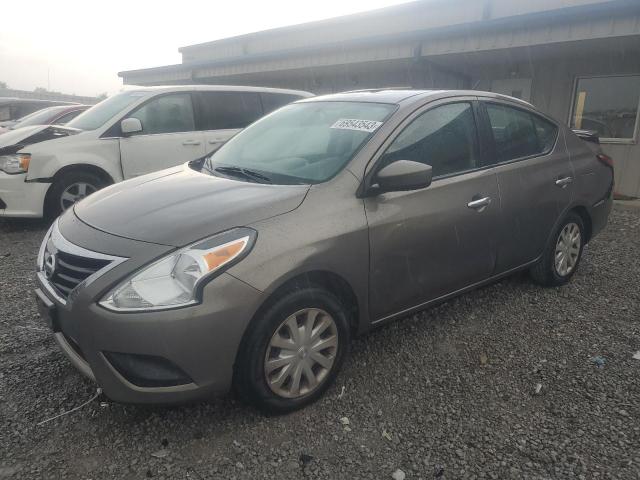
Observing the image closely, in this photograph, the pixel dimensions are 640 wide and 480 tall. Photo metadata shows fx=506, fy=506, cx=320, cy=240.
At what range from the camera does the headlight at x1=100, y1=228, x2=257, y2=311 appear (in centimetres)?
209

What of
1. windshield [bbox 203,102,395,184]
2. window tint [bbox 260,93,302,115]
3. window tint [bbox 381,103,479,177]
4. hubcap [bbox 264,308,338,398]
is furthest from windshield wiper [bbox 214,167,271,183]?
window tint [bbox 260,93,302,115]

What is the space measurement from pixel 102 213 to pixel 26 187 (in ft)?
12.1

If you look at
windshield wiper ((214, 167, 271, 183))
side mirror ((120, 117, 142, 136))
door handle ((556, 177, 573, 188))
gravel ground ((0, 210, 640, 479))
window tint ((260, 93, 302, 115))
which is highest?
window tint ((260, 93, 302, 115))

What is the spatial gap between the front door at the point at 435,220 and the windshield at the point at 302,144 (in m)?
0.24

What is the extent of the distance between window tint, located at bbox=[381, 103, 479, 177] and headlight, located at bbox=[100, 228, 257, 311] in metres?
1.15

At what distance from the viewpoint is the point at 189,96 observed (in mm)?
6582

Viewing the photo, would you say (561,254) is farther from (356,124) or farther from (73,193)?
(73,193)

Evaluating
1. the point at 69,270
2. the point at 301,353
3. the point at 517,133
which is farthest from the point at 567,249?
the point at 69,270

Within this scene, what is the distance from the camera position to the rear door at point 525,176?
3.47 meters

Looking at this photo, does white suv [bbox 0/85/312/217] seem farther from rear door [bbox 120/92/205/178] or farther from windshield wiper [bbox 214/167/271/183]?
windshield wiper [bbox 214/167/271/183]

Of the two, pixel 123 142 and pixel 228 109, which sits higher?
pixel 228 109

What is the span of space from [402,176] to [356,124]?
1.88 ft

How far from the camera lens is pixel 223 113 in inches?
267

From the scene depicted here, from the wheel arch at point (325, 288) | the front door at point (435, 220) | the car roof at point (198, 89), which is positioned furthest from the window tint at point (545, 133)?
the car roof at point (198, 89)
